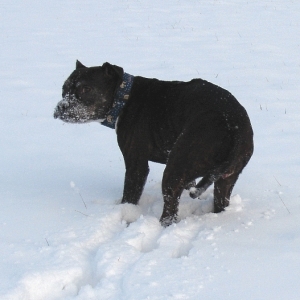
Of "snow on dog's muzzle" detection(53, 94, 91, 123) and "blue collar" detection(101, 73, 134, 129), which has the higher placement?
"blue collar" detection(101, 73, 134, 129)

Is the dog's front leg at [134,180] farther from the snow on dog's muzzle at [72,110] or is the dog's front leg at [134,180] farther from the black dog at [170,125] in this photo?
the snow on dog's muzzle at [72,110]

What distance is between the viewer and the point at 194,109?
4043 millimetres

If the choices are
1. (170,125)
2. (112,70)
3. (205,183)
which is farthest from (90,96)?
(205,183)

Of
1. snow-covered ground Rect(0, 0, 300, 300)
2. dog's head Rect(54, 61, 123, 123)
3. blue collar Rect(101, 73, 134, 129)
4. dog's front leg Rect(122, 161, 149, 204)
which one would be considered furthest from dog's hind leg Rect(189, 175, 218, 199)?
dog's head Rect(54, 61, 123, 123)

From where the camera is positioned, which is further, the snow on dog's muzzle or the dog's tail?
the snow on dog's muzzle

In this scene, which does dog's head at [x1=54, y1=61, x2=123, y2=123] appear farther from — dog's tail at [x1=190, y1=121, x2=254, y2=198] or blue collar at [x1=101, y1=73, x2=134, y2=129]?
dog's tail at [x1=190, y1=121, x2=254, y2=198]

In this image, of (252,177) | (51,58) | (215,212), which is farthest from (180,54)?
(215,212)

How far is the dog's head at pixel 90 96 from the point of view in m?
4.58

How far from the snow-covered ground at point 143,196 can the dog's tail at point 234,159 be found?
0.38 m

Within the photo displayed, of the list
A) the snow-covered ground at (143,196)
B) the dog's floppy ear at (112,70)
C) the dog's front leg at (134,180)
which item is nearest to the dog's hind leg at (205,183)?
the snow-covered ground at (143,196)

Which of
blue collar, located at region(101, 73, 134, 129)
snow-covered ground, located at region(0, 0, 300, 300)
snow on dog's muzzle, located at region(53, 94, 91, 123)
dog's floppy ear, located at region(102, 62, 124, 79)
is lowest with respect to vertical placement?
snow-covered ground, located at region(0, 0, 300, 300)

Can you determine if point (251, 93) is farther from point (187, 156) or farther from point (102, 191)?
point (187, 156)

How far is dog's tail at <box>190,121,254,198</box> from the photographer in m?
3.76

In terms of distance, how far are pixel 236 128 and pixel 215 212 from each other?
0.94m
